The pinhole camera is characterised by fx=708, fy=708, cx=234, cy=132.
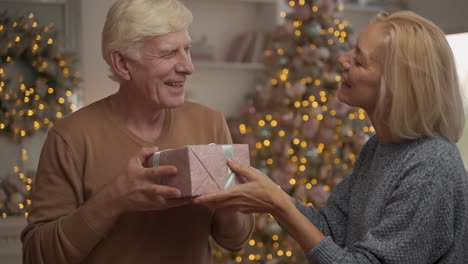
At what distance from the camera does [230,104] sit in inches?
203

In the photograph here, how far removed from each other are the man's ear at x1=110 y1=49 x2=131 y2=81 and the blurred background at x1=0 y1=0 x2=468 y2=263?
2424 millimetres

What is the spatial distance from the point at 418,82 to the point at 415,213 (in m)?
0.31

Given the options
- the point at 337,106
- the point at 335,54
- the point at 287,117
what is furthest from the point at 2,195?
the point at 335,54

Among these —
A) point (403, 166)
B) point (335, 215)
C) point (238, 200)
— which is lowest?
point (335, 215)

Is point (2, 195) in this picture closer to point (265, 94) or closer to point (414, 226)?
point (265, 94)

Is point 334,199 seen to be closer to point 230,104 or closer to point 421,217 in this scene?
point 421,217

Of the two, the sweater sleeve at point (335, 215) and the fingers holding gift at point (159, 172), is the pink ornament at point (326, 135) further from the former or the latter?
the fingers holding gift at point (159, 172)

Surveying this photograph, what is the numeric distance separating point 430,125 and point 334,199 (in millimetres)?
427

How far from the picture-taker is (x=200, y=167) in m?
1.77

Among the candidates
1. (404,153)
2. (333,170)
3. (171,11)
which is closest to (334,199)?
(404,153)

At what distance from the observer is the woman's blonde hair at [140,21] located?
1.93 m

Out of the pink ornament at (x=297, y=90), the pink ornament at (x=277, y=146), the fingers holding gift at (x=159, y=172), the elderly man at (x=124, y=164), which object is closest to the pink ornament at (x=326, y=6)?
the pink ornament at (x=297, y=90)

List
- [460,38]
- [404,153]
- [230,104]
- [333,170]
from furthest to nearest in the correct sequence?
1. [230,104]
2. [333,170]
3. [460,38]
4. [404,153]

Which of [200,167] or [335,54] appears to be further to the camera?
[335,54]
